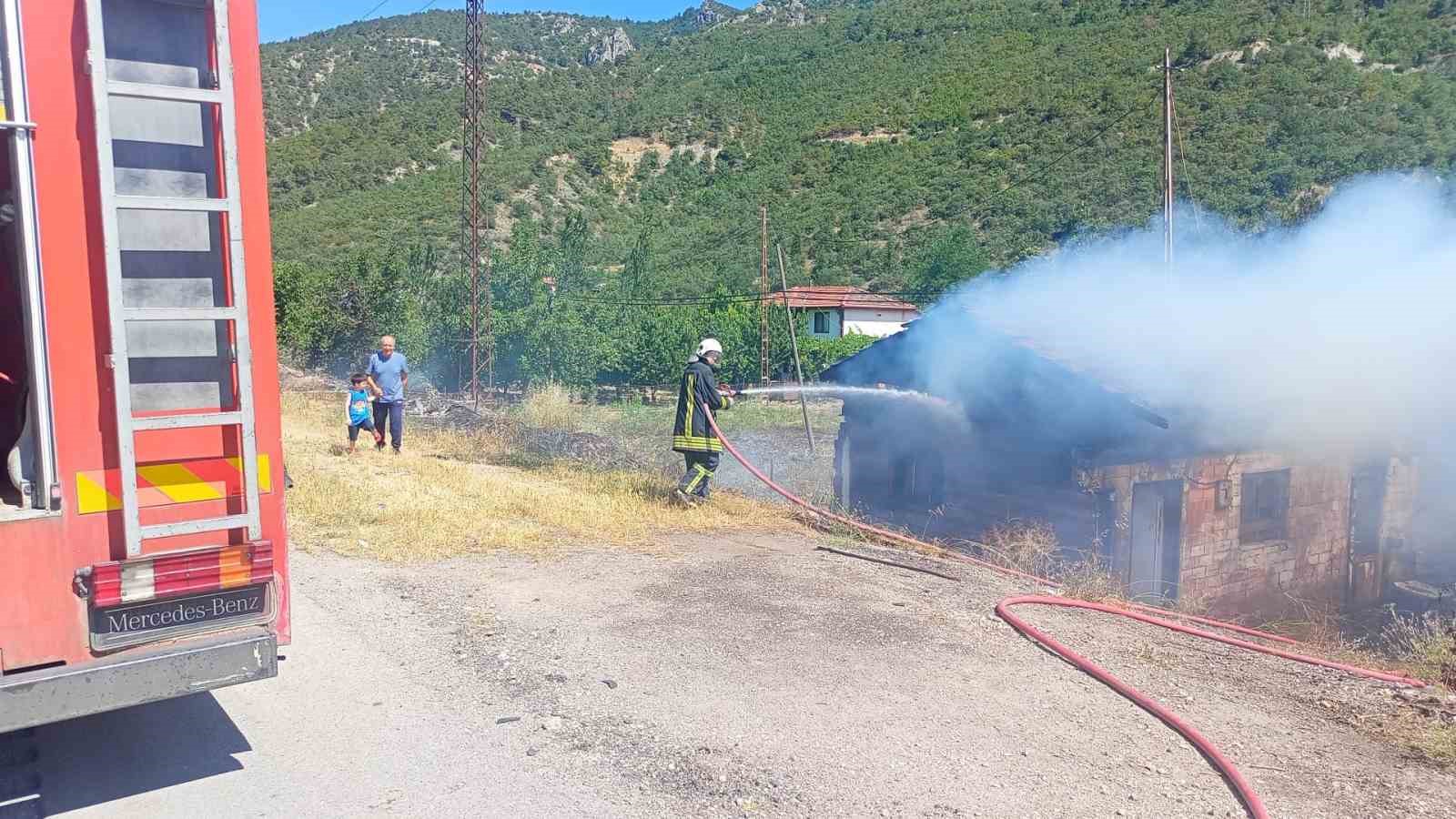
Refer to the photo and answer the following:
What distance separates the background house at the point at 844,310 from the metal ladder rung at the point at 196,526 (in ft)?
130

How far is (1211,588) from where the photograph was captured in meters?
12.3

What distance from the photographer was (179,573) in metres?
3.62

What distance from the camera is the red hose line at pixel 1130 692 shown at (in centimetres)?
410

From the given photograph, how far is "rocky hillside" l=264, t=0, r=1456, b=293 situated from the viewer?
3916cm

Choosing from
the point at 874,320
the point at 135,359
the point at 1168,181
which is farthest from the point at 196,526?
the point at 874,320

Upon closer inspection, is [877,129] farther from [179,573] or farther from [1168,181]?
[179,573]

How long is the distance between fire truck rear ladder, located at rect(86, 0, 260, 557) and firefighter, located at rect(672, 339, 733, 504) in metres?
6.05

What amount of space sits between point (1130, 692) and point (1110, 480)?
6.82 metres

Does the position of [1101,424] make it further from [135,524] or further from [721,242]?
[721,242]

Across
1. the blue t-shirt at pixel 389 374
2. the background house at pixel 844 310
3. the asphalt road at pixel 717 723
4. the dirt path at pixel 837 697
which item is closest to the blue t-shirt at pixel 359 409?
the blue t-shirt at pixel 389 374

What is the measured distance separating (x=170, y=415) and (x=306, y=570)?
420 cm

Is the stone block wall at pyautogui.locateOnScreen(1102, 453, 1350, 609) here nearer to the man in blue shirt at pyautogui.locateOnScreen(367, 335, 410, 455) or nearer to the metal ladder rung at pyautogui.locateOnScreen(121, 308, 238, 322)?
the man in blue shirt at pyautogui.locateOnScreen(367, 335, 410, 455)

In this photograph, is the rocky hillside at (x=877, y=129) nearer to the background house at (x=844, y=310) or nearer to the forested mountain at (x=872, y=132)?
the forested mountain at (x=872, y=132)

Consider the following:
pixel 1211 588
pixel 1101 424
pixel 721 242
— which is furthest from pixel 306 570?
pixel 721 242
